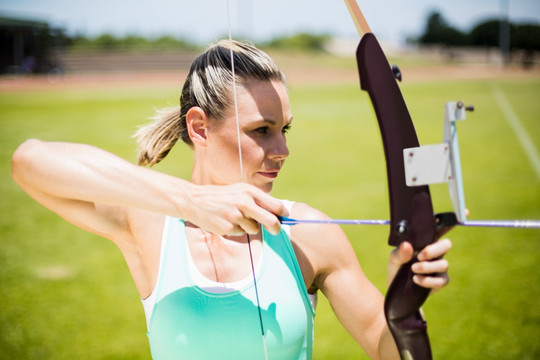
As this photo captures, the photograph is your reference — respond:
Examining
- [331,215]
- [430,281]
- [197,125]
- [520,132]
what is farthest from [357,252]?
[520,132]

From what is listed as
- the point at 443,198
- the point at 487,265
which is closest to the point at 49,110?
the point at 443,198

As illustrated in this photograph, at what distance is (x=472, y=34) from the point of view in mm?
50000

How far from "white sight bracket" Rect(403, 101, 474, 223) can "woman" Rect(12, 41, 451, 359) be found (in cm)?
42

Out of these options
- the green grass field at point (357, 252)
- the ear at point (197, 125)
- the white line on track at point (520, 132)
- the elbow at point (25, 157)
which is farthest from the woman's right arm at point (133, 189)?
the white line on track at point (520, 132)

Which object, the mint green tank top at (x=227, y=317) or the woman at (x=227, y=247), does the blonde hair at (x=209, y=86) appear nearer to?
the woman at (x=227, y=247)

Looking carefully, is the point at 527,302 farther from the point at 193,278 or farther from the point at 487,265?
the point at 193,278

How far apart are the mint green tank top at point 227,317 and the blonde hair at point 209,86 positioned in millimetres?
497

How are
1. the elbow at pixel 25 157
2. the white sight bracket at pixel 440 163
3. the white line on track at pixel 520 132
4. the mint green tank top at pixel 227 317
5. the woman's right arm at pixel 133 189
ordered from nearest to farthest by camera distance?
the white sight bracket at pixel 440 163, the woman's right arm at pixel 133 189, the elbow at pixel 25 157, the mint green tank top at pixel 227 317, the white line on track at pixel 520 132

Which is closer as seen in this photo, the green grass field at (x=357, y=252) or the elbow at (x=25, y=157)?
the elbow at (x=25, y=157)

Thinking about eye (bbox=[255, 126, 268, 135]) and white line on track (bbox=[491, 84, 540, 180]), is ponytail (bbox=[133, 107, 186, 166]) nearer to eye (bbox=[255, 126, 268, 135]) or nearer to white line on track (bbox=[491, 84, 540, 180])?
eye (bbox=[255, 126, 268, 135])

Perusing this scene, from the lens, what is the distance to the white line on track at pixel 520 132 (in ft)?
30.4

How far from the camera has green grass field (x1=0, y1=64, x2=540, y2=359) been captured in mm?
3414

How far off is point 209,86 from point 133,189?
0.55m

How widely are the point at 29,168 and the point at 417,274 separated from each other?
985mm
